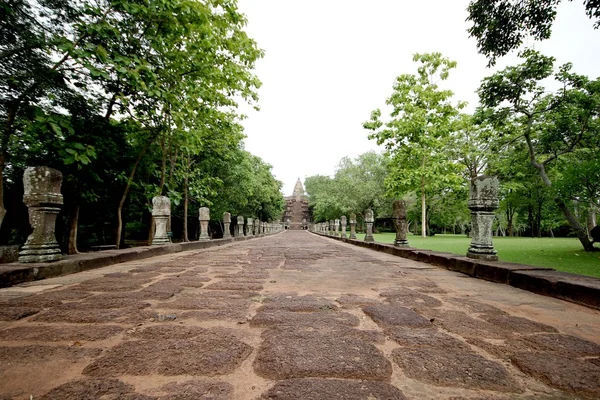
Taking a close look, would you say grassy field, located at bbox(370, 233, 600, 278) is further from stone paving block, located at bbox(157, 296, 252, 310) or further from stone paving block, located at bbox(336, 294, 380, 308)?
stone paving block, located at bbox(157, 296, 252, 310)

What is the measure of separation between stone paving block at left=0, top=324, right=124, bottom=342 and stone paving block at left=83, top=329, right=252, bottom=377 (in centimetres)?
25

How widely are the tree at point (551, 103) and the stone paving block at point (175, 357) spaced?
9318 mm

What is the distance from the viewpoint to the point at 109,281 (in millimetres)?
3047

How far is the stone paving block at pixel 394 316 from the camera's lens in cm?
178

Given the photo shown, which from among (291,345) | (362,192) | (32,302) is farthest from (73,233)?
(362,192)

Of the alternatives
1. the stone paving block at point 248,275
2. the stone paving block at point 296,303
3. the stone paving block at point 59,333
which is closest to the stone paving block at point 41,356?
the stone paving block at point 59,333

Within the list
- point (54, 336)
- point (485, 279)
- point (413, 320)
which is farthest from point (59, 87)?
point (485, 279)

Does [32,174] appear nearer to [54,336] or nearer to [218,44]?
[54,336]

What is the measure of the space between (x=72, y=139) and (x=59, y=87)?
36.9 inches

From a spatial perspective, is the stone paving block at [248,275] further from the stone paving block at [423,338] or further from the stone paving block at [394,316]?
the stone paving block at [423,338]

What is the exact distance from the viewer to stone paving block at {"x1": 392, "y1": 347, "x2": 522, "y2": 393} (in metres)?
1.11

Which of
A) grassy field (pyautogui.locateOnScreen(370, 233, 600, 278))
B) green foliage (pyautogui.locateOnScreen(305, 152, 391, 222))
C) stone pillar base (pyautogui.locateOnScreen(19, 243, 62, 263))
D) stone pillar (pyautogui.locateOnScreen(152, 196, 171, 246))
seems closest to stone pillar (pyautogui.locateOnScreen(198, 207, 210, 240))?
stone pillar (pyautogui.locateOnScreen(152, 196, 171, 246))

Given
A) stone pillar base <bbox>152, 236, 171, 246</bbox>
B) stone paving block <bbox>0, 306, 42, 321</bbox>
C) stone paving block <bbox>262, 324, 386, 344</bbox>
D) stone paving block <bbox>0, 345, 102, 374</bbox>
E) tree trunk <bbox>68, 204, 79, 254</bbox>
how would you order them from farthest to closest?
stone pillar base <bbox>152, 236, 171, 246</bbox>
tree trunk <bbox>68, 204, 79, 254</bbox>
stone paving block <bbox>0, 306, 42, 321</bbox>
stone paving block <bbox>262, 324, 386, 344</bbox>
stone paving block <bbox>0, 345, 102, 374</bbox>

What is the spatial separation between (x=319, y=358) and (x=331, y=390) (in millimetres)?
261
